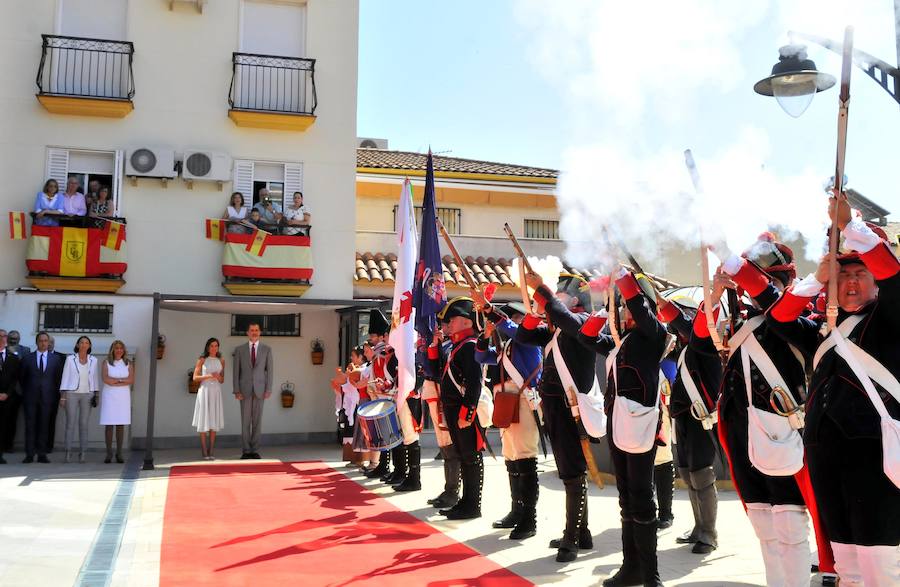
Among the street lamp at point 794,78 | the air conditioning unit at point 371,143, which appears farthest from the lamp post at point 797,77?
the air conditioning unit at point 371,143

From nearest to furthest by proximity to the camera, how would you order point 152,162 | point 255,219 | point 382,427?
point 382,427, point 152,162, point 255,219

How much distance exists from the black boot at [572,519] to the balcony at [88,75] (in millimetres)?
13538

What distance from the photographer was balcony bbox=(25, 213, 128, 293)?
16.1 metres

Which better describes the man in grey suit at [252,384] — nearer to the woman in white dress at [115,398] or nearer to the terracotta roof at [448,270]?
the woman in white dress at [115,398]

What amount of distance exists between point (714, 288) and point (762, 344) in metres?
0.42

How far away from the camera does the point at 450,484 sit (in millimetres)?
9367

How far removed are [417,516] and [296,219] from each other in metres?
9.99

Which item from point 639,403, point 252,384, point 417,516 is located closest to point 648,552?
point 639,403

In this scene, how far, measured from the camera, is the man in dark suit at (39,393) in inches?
549

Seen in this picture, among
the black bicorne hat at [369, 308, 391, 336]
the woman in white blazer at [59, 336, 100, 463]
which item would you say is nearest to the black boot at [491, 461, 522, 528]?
the black bicorne hat at [369, 308, 391, 336]

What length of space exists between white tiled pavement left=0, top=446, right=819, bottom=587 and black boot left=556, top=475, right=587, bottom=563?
0.33 ft

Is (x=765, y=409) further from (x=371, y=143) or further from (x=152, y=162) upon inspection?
(x=371, y=143)

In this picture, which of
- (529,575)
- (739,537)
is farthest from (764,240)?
(739,537)

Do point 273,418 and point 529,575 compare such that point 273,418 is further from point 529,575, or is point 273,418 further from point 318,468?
point 529,575
